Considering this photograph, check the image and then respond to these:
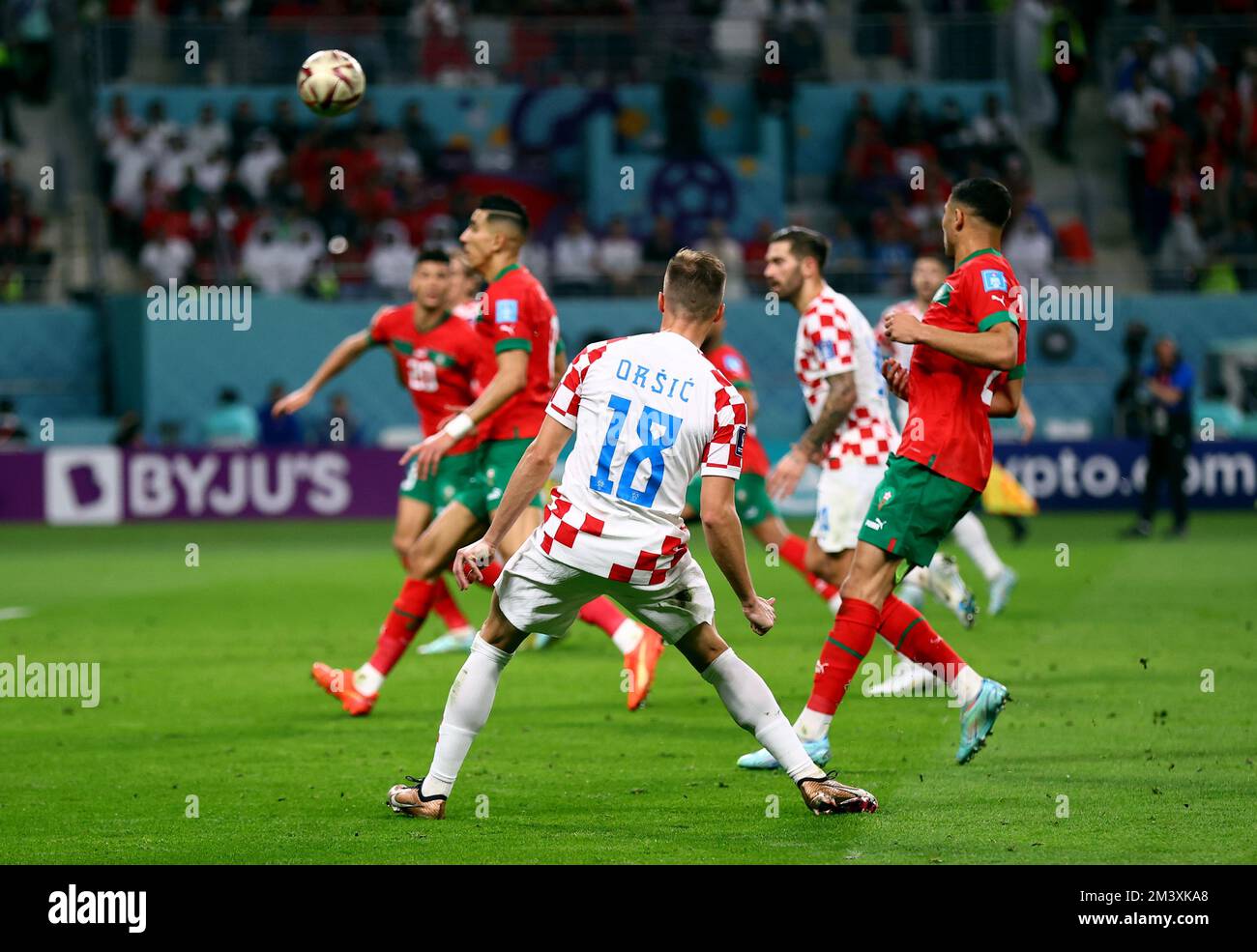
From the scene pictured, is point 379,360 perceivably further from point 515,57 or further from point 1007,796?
point 1007,796

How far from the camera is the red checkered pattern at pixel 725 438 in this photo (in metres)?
6.81

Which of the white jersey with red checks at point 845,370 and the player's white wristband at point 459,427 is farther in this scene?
the white jersey with red checks at point 845,370

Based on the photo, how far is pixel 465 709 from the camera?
713 centimetres

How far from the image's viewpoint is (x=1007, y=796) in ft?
25.2

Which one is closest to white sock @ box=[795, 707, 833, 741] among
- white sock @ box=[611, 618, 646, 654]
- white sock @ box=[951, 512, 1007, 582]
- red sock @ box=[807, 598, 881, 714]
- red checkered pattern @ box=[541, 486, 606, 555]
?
red sock @ box=[807, 598, 881, 714]

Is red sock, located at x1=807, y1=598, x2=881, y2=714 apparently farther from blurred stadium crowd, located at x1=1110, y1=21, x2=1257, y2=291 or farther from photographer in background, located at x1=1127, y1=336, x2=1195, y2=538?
blurred stadium crowd, located at x1=1110, y1=21, x2=1257, y2=291

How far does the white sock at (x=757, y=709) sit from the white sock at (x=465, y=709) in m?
0.81

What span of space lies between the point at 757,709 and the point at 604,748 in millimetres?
2063

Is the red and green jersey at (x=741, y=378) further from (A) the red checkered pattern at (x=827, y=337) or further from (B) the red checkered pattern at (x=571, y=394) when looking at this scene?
(B) the red checkered pattern at (x=571, y=394)

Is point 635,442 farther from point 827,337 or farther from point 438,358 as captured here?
point 438,358

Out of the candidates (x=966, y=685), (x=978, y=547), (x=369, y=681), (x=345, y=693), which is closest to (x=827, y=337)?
(x=966, y=685)

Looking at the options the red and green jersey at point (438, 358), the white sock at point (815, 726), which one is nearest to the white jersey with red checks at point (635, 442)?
the white sock at point (815, 726)

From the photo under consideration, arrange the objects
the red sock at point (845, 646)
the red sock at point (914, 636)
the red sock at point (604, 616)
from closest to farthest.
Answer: the red sock at point (845, 646) → the red sock at point (914, 636) → the red sock at point (604, 616)

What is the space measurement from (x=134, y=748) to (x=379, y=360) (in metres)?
18.2
